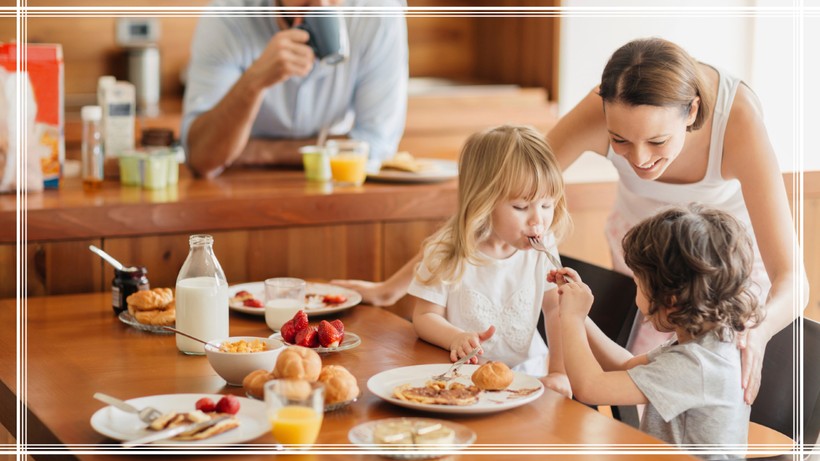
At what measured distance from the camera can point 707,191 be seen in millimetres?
1763

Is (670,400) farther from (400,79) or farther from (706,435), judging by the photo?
(400,79)

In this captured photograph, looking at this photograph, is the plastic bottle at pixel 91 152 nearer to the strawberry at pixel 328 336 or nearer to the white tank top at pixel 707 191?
the strawberry at pixel 328 336

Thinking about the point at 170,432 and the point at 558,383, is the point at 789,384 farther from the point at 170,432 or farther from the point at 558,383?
the point at 170,432

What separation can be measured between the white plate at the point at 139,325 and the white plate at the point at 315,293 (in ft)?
0.47

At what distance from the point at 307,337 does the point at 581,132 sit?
25.8 inches

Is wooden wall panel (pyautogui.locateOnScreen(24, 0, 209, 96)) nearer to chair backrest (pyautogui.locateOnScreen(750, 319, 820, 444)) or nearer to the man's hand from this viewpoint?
the man's hand

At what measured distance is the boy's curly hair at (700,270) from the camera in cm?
130

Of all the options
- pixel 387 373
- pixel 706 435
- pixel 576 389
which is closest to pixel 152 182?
pixel 387 373

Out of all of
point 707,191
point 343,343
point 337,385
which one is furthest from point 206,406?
point 707,191

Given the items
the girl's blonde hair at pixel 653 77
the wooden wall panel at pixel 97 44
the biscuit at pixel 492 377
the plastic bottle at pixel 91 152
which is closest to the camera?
the biscuit at pixel 492 377

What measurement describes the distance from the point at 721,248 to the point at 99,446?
0.80m

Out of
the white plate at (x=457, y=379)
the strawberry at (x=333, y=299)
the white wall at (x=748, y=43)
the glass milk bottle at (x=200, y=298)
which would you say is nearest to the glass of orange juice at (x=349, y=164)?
the strawberry at (x=333, y=299)

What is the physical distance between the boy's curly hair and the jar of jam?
0.85m

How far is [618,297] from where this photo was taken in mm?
1746
